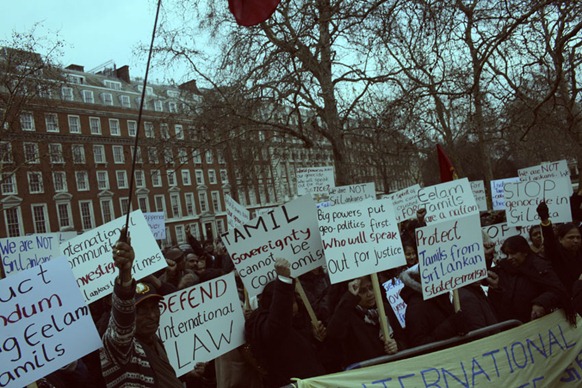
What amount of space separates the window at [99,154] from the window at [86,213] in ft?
15.4

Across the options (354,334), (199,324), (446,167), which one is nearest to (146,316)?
(199,324)

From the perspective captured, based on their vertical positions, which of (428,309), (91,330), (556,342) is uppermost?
(91,330)

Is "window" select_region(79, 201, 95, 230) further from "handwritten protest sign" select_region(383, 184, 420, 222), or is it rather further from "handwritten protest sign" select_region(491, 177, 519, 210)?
"handwritten protest sign" select_region(383, 184, 420, 222)

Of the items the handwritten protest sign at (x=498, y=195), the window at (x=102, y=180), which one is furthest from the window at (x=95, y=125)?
the handwritten protest sign at (x=498, y=195)

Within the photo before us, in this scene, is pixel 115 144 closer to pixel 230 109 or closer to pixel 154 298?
pixel 230 109

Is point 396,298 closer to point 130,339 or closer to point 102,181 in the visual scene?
point 130,339

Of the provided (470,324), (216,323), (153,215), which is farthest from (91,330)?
(153,215)

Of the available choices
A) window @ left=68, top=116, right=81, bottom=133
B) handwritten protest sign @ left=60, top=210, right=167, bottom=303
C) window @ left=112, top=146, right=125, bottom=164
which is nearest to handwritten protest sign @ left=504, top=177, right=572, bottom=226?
handwritten protest sign @ left=60, top=210, right=167, bottom=303

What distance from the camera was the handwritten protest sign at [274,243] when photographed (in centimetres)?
433

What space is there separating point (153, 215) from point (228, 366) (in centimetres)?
832

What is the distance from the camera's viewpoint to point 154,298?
3.38m

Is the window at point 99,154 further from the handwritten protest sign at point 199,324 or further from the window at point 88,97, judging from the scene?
the handwritten protest sign at point 199,324

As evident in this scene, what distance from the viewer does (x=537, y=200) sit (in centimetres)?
767

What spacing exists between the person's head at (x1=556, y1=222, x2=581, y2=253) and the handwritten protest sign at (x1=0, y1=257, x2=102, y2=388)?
4238 mm
